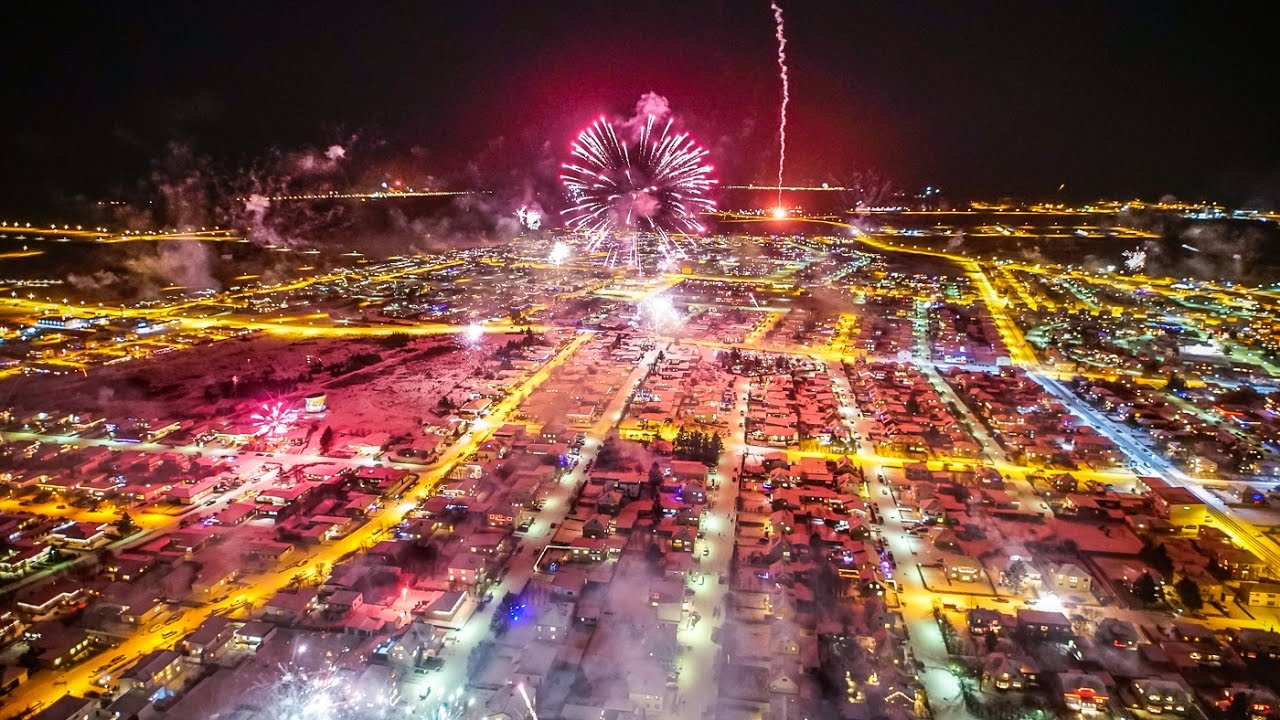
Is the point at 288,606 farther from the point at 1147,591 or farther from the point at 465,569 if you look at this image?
the point at 1147,591

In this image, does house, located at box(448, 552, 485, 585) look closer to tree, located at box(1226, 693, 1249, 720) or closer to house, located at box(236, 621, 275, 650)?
house, located at box(236, 621, 275, 650)

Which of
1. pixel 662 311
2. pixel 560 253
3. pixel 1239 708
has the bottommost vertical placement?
pixel 1239 708

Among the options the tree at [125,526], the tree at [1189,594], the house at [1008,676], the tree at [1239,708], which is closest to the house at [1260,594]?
the tree at [1189,594]

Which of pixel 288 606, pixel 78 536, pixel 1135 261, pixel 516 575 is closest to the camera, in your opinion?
pixel 288 606

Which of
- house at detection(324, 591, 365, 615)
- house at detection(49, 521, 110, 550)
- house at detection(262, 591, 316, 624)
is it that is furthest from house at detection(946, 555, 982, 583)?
→ house at detection(49, 521, 110, 550)

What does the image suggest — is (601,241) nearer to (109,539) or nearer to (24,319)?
(24,319)

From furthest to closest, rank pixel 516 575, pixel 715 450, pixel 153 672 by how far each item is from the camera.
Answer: pixel 715 450 → pixel 516 575 → pixel 153 672

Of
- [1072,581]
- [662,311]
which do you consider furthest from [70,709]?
[662,311]
